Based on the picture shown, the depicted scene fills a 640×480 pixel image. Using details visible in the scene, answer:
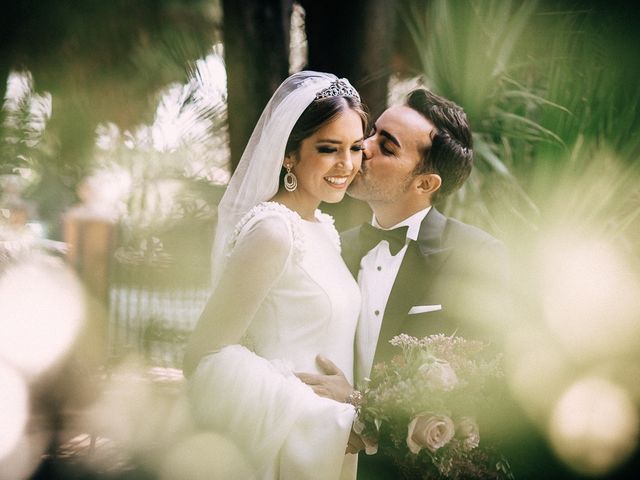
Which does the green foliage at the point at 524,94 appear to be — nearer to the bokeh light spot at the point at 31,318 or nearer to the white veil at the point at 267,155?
the white veil at the point at 267,155

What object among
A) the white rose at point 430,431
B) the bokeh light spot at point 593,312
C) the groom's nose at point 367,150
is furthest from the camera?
the groom's nose at point 367,150

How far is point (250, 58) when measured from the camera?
2.76m

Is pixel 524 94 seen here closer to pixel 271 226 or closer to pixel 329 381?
pixel 271 226

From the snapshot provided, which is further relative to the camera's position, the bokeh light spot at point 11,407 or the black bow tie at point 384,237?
the bokeh light spot at point 11,407

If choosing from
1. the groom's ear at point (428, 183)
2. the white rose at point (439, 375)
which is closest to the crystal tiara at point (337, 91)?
the groom's ear at point (428, 183)

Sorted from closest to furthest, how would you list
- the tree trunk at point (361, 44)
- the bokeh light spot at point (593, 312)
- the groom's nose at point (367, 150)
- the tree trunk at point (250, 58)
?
the bokeh light spot at point (593, 312)
the groom's nose at point (367, 150)
the tree trunk at point (361, 44)
the tree trunk at point (250, 58)

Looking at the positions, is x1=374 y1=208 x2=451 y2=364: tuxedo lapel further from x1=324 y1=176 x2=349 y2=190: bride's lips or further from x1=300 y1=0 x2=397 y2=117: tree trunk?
x1=300 y1=0 x2=397 y2=117: tree trunk

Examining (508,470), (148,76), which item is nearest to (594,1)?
(508,470)

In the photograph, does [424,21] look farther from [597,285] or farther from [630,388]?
[630,388]

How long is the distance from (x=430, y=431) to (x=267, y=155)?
0.93 metres

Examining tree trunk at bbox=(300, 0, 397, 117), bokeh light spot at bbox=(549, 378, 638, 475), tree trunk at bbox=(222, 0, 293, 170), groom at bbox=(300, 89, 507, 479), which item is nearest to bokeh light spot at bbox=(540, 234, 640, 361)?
bokeh light spot at bbox=(549, 378, 638, 475)

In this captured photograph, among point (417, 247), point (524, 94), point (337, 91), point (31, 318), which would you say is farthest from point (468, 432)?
point (31, 318)

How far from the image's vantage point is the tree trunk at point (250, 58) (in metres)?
2.72

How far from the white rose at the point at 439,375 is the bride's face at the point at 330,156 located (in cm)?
62
